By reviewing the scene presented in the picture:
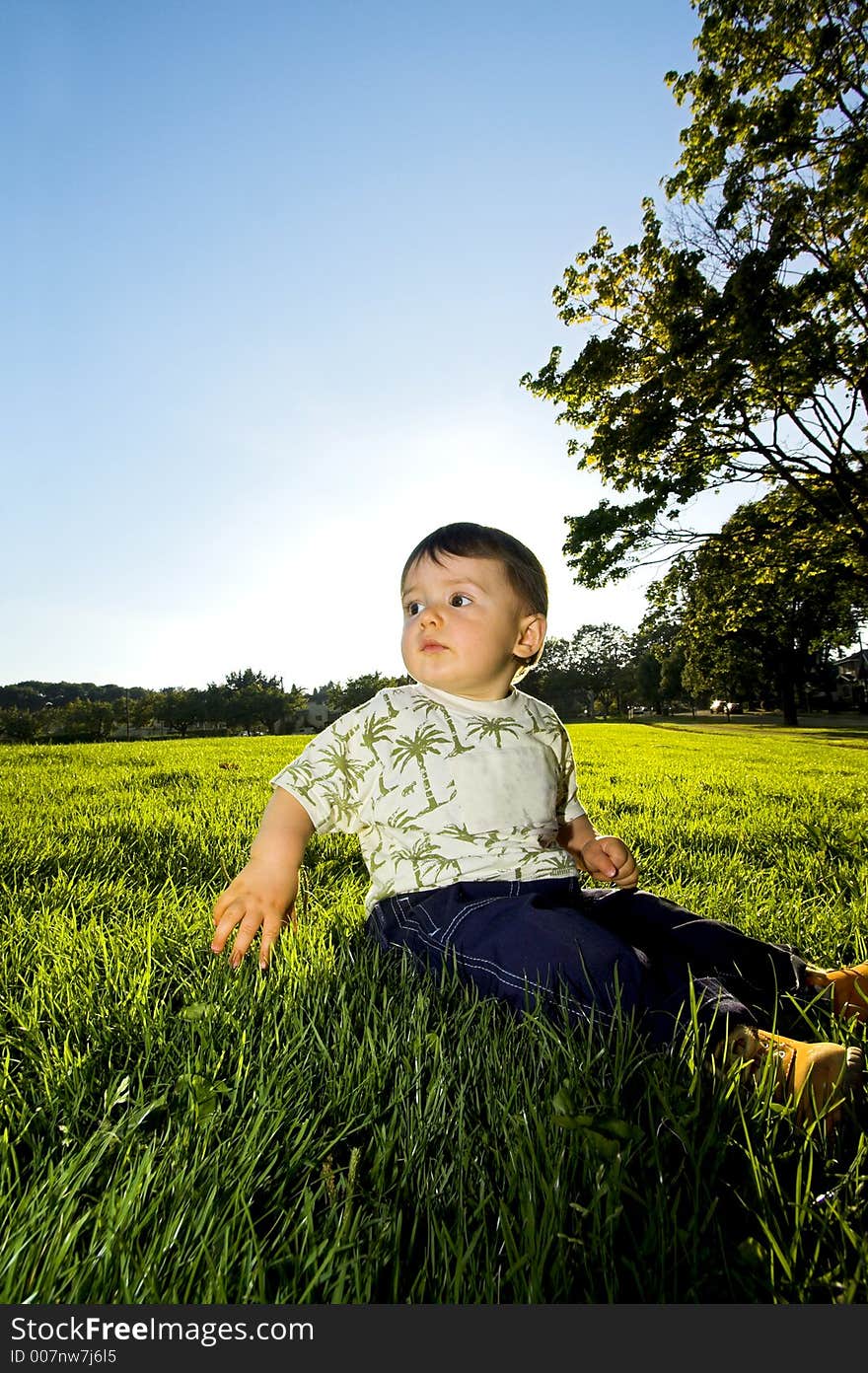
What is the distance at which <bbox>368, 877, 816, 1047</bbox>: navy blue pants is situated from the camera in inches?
64.6

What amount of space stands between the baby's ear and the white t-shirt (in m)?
0.25

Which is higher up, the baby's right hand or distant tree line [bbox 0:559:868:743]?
distant tree line [bbox 0:559:868:743]

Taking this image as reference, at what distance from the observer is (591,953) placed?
65.6 inches

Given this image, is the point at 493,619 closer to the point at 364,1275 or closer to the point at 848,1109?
the point at 848,1109

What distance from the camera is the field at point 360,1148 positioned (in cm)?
89

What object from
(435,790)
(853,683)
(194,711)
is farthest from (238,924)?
(853,683)

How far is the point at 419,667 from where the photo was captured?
90.0 inches

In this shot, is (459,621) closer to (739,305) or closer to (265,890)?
(265,890)

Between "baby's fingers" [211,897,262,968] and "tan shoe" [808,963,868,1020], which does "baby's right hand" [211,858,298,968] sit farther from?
"tan shoe" [808,963,868,1020]

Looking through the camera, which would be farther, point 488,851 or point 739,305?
point 739,305

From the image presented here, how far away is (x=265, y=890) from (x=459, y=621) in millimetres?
1072

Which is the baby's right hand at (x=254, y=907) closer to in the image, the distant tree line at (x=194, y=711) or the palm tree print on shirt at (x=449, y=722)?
the palm tree print on shirt at (x=449, y=722)

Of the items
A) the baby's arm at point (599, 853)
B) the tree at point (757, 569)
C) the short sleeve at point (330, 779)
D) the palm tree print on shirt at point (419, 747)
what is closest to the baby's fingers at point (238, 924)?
the short sleeve at point (330, 779)

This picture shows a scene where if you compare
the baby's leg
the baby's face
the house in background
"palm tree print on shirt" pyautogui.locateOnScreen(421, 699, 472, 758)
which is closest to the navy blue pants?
the baby's leg
